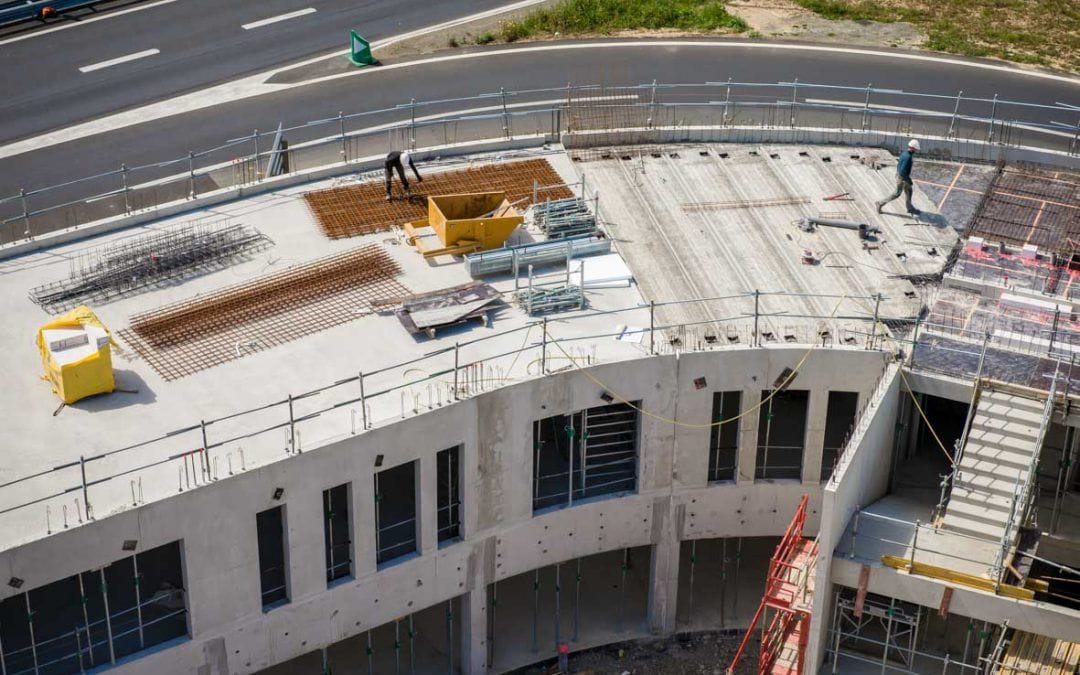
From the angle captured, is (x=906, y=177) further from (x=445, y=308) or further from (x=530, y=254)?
(x=445, y=308)

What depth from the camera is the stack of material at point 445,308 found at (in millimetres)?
45219

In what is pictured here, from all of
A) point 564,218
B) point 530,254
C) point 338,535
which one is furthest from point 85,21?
point 338,535

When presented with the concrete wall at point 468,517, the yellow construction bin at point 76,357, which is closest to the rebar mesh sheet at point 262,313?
→ the yellow construction bin at point 76,357

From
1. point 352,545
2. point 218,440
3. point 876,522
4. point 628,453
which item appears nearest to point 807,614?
point 876,522

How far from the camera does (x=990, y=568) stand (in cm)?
4147

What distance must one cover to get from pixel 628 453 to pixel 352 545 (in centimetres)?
851

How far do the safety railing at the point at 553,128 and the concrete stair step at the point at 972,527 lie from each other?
1698cm

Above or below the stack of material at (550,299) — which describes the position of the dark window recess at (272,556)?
below

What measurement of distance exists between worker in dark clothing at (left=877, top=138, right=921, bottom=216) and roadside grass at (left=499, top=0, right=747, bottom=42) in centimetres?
2152

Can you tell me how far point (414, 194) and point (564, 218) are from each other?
505 centimetres

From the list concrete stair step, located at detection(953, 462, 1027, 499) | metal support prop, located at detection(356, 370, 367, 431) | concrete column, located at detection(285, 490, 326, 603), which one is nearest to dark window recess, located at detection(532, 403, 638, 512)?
metal support prop, located at detection(356, 370, 367, 431)

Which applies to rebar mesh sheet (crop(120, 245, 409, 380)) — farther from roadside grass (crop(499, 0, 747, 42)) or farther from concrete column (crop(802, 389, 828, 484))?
roadside grass (crop(499, 0, 747, 42))

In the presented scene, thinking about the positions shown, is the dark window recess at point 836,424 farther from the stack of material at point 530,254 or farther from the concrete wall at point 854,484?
the stack of material at point 530,254

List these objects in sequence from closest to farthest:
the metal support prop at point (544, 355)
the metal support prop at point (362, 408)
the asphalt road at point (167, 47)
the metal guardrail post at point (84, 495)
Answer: the metal guardrail post at point (84, 495) → the metal support prop at point (362, 408) → the metal support prop at point (544, 355) → the asphalt road at point (167, 47)
